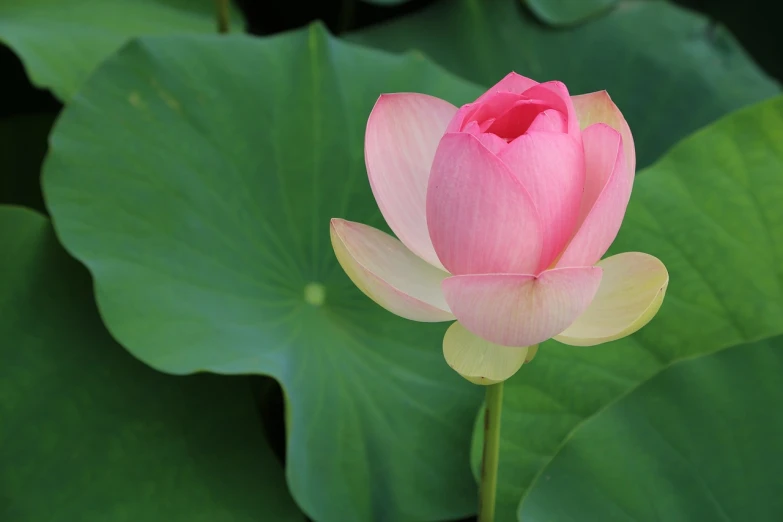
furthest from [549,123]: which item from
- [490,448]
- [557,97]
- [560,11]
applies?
[560,11]

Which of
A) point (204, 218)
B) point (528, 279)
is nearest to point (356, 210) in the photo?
point (204, 218)

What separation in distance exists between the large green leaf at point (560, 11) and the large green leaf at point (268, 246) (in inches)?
16.7

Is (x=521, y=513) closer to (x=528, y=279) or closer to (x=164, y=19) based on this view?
(x=528, y=279)

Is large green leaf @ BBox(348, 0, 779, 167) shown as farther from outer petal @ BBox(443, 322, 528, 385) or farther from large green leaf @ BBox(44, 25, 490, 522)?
outer petal @ BBox(443, 322, 528, 385)

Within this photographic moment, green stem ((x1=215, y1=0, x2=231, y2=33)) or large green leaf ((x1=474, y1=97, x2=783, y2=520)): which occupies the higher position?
green stem ((x1=215, y1=0, x2=231, y2=33))

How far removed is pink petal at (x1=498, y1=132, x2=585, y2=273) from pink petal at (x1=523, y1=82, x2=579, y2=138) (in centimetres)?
1

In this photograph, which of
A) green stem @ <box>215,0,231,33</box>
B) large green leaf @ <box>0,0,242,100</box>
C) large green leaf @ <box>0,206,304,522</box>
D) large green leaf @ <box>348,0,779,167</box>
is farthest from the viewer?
large green leaf @ <box>348,0,779,167</box>

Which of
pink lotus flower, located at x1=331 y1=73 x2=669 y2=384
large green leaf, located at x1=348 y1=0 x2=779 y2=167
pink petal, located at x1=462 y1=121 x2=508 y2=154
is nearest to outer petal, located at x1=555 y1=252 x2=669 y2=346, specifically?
pink lotus flower, located at x1=331 y1=73 x2=669 y2=384

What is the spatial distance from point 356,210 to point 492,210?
393 mm

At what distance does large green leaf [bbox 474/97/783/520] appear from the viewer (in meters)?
0.58

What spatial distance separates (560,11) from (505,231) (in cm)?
90

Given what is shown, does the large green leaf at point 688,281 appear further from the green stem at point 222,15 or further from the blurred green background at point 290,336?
the green stem at point 222,15

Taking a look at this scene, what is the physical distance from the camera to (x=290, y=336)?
2.09 ft

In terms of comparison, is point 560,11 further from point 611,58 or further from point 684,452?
point 684,452
